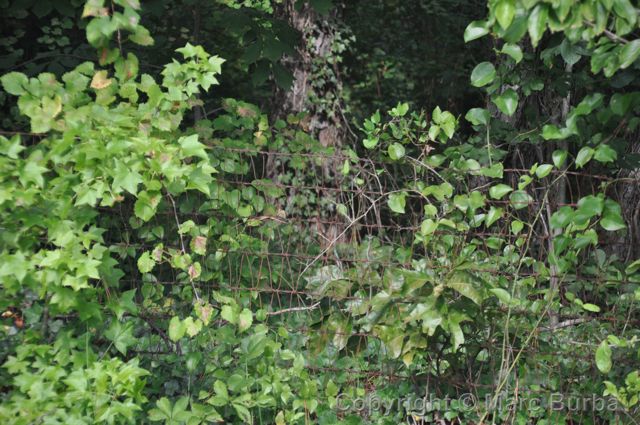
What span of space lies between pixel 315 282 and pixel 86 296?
0.99 m

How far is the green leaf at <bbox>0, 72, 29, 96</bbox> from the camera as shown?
301cm

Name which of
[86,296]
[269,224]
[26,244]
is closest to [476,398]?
[269,224]

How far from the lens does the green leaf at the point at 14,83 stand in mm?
3012

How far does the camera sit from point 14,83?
3037mm

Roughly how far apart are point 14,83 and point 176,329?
120 centimetres

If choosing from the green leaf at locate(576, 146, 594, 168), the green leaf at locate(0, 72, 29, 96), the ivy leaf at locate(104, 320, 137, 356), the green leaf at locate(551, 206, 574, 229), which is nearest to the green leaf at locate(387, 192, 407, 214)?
the green leaf at locate(551, 206, 574, 229)

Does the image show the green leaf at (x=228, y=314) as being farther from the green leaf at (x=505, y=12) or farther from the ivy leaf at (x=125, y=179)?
the green leaf at (x=505, y=12)

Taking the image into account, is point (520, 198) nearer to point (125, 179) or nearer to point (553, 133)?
point (553, 133)

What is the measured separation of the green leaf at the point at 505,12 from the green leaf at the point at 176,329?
1.78 meters

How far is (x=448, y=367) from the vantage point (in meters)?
3.48

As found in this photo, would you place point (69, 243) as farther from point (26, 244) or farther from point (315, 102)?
point (315, 102)

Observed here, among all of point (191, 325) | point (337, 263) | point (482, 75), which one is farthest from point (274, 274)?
point (482, 75)

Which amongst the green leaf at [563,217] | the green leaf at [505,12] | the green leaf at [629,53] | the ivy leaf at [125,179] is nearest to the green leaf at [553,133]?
the green leaf at [563,217]

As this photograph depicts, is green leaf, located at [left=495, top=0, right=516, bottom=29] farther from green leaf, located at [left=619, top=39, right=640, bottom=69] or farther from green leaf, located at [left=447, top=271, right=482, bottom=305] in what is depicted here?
green leaf, located at [left=447, top=271, right=482, bottom=305]
